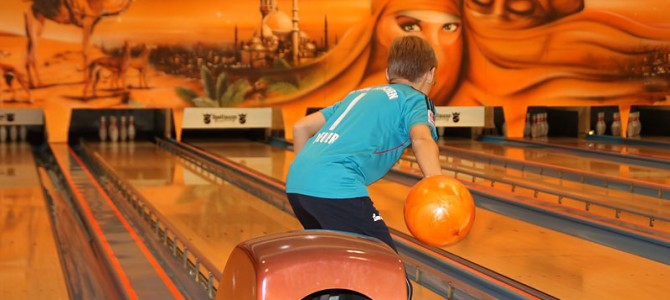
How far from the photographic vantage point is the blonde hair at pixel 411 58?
71.4 inches

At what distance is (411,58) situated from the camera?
1823 millimetres

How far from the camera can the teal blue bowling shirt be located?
1.80 meters

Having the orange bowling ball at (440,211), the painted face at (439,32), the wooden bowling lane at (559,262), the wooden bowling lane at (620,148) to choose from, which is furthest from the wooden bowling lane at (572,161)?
the orange bowling ball at (440,211)

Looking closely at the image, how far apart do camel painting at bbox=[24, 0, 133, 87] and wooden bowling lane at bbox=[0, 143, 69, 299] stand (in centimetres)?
276

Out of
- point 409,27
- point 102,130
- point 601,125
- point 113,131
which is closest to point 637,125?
point 601,125

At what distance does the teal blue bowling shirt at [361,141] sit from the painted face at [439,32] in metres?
8.50

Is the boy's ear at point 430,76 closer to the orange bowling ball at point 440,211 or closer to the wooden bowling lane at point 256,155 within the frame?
the orange bowling ball at point 440,211

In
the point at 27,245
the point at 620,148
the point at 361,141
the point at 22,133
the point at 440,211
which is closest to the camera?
the point at 440,211

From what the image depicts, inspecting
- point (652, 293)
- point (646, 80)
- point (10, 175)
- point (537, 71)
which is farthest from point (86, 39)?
point (652, 293)

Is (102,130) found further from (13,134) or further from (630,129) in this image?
(630,129)

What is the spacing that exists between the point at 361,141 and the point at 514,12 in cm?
905

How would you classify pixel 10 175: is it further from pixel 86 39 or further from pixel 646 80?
pixel 646 80

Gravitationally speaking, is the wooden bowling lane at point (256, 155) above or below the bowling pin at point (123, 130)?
below

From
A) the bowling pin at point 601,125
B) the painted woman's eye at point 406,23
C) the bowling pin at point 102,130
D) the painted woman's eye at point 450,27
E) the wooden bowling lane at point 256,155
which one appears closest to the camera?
the wooden bowling lane at point 256,155
